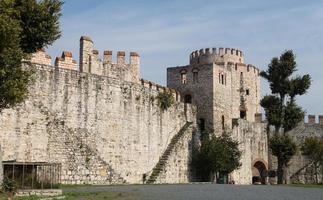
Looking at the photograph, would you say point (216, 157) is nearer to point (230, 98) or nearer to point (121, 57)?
point (230, 98)

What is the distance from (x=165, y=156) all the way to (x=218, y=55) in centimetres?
1688

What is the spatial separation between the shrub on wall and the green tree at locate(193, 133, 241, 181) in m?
4.33

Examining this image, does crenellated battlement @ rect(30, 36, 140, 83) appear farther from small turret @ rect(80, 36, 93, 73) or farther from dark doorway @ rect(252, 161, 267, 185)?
dark doorway @ rect(252, 161, 267, 185)

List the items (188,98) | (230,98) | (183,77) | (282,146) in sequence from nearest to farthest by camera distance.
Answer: (282,146)
(188,98)
(183,77)
(230,98)

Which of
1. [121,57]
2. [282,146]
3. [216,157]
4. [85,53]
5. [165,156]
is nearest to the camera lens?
[85,53]

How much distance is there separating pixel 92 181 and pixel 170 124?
10252mm

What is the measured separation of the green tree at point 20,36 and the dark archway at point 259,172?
33.0m

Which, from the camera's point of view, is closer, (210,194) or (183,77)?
(210,194)

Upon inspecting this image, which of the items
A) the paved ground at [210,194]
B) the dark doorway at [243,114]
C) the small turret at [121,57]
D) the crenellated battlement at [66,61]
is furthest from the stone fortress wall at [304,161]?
the paved ground at [210,194]

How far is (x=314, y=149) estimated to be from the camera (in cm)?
Answer: 5484

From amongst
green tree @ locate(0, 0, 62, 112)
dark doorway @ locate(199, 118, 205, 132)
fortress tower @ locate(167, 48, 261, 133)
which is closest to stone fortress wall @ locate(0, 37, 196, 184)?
dark doorway @ locate(199, 118, 205, 132)

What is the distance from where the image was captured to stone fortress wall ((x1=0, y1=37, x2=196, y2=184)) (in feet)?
107

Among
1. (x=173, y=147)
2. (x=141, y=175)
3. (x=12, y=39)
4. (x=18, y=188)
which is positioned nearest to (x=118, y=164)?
(x=141, y=175)

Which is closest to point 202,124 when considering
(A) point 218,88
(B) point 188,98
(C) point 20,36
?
(B) point 188,98
